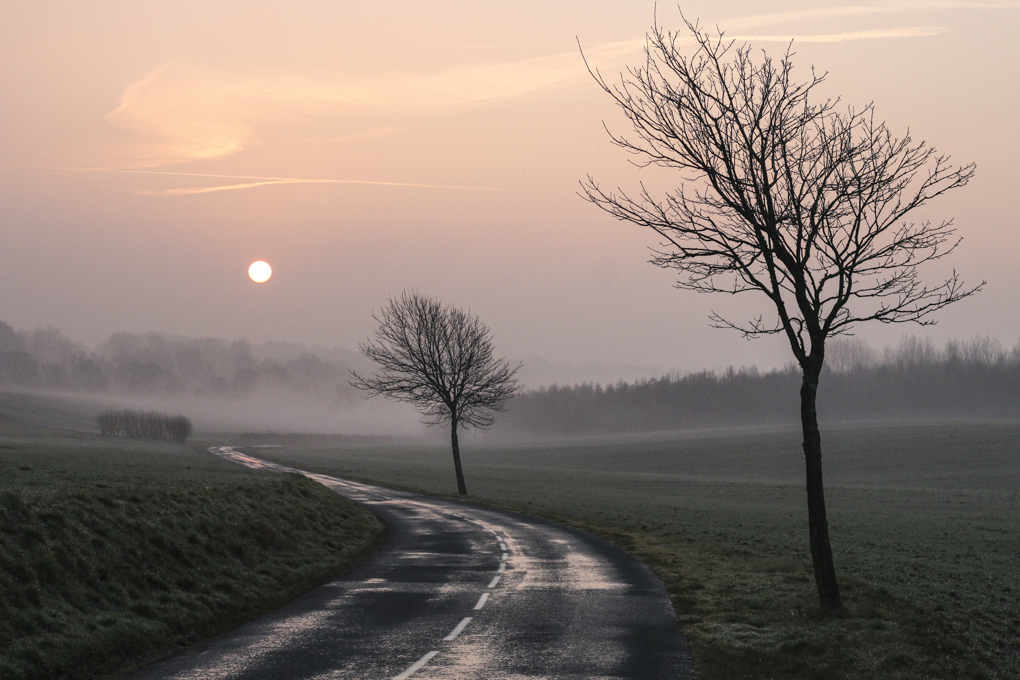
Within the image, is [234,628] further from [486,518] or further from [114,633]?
[486,518]

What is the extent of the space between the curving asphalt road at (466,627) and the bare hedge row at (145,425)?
126784 millimetres

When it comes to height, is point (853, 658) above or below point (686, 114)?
below

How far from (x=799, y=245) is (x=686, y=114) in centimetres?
315

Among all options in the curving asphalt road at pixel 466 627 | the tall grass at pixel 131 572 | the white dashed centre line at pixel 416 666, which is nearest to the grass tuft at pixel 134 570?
the tall grass at pixel 131 572

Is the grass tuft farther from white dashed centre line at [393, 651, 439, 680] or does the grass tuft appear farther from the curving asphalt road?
white dashed centre line at [393, 651, 439, 680]

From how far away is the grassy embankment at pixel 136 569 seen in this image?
38.0 feet

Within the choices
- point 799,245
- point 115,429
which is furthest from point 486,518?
point 115,429

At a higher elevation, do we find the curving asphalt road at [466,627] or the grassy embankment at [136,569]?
the grassy embankment at [136,569]

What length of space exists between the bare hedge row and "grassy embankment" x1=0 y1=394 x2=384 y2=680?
4885 inches

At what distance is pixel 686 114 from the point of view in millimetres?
15000

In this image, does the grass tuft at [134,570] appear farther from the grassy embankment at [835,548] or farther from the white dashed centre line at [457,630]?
the grassy embankment at [835,548]

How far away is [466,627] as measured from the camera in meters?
13.9

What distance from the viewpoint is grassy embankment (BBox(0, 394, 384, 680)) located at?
11.6m

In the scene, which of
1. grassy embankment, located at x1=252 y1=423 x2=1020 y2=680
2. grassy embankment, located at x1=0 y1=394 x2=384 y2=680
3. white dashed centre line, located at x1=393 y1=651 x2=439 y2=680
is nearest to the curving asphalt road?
white dashed centre line, located at x1=393 y1=651 x2=439 y2=680
